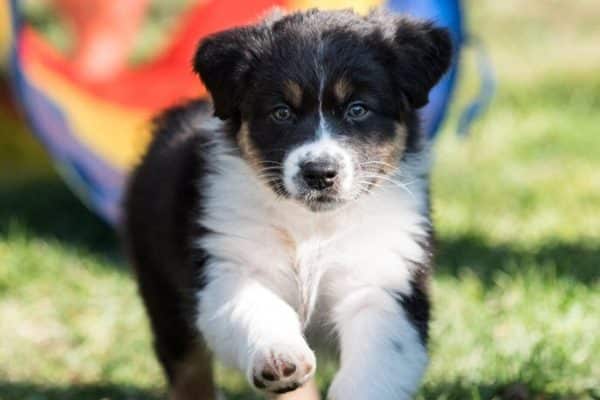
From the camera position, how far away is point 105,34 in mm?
9430

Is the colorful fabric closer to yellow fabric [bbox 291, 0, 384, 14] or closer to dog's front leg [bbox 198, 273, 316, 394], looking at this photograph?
yellow fabric [bbox 291, 0, 384, 14]

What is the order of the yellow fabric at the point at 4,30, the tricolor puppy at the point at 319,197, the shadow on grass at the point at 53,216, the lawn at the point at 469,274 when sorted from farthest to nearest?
the shadow on grass at the point at 53,216 → the yellow fabric at the point at 4,30 → the lawn at the point at 469,274 → the tricolor puppy at the point at 319,197

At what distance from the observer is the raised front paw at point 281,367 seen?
3637 mm

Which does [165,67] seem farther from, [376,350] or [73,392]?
[376,350]

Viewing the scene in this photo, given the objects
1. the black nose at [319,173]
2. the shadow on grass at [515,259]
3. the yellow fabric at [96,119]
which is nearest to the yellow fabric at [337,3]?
the yellow fabric at [96,119]

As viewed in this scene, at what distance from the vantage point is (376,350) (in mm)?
3848

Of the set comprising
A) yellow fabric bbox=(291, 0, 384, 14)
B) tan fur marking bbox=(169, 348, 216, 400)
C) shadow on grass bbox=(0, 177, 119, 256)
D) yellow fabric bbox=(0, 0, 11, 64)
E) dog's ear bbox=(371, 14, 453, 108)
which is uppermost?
dog's ear bbox=(371, 14, 453, 108)

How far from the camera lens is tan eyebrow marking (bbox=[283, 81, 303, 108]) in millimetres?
4035

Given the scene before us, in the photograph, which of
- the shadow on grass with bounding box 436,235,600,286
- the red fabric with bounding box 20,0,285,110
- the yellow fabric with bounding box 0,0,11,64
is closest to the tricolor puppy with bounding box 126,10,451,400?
the shadow on grass with bounding box 436,235,600,286

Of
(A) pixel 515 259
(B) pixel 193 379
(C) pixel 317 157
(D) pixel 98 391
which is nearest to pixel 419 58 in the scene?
(C) pixel 317 157

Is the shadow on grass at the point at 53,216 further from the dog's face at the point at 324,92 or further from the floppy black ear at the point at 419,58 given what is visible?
the floppy black ear at the point at 419,58

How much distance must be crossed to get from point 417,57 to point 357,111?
1.04ft

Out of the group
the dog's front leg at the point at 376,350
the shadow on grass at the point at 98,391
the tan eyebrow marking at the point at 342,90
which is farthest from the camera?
the shadow on grass at the point at 98,391

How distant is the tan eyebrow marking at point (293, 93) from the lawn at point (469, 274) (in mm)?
1186
